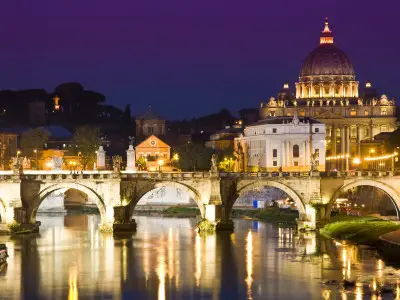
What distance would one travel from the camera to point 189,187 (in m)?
99.4

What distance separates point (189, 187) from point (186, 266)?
2257 cm

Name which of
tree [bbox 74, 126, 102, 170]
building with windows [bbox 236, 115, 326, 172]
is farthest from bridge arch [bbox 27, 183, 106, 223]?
building with windows [bbox 236, 115, 326, 172]

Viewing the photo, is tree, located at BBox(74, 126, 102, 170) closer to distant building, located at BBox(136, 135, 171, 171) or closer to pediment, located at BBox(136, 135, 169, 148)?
distant building, located at BBox(136, 135, 171, 171)

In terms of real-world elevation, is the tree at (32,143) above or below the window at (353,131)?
below

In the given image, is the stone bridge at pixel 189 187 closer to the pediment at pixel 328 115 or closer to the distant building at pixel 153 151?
the distant building at pixel 153 151

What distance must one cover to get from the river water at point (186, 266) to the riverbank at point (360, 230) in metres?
1.91

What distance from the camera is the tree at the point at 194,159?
152 meters

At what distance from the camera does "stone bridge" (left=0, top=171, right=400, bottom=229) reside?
96.6 metres

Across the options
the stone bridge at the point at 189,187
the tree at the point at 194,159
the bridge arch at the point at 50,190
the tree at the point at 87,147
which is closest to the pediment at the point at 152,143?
the tree at the point at 87,147

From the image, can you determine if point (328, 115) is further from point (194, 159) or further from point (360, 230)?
point (360, 230)

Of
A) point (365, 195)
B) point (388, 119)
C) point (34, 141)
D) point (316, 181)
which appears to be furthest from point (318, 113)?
point (316, 181)

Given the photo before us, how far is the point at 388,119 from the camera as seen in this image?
196750 mm

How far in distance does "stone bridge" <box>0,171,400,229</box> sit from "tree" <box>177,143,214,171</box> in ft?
163

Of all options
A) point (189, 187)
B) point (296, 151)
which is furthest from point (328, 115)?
point (189, 187)
